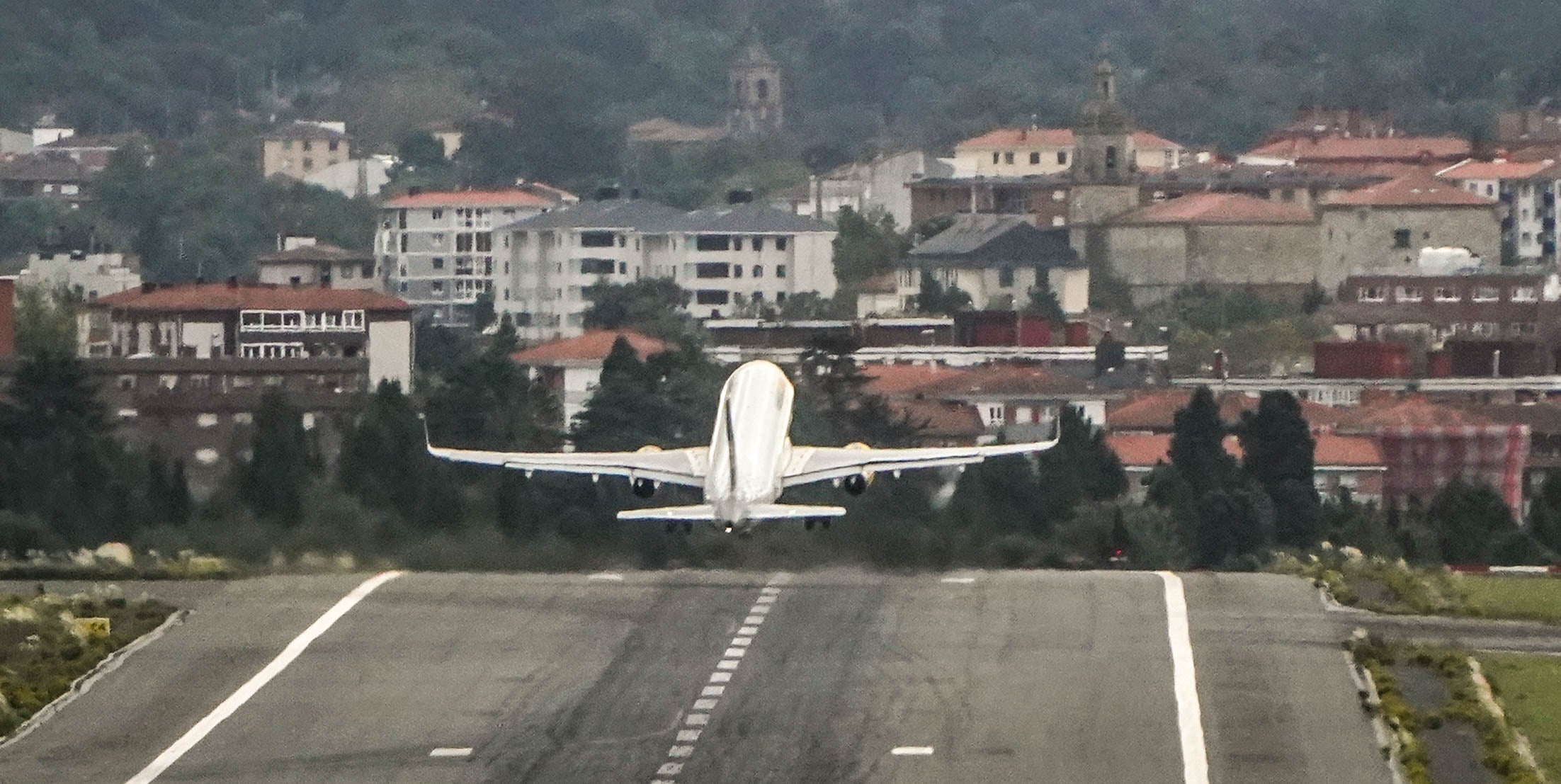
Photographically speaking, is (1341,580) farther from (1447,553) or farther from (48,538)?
(1447,553)

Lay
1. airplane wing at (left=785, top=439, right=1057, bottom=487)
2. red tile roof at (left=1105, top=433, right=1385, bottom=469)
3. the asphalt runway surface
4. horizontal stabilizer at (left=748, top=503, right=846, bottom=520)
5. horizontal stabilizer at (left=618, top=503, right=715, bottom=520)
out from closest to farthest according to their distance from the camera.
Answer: the asphalt runway surface
horizontal stabilizer at (left=748, top=503, right=846, bottom=520)
horizontal stabilizer at (left=618, top=503, right=715, bottom=520)
airplane wing at (left=785, top=439, right=1057, bottom=487)
red tile roof at (left=1105, top=433, right=1385, bottom=469)

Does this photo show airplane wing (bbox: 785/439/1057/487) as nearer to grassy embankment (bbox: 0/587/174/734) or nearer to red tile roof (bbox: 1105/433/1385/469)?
grassy embankment (bbox: 0/587/174/734)

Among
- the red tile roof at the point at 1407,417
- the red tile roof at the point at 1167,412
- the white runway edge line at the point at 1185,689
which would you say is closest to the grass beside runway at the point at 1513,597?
the white runway edge line at the point at 1185,689

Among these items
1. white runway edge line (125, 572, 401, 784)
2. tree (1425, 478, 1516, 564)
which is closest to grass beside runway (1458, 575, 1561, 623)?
white runway edge line (125, 572, 401, 784)

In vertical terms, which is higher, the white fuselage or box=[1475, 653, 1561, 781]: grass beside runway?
the white fuselage

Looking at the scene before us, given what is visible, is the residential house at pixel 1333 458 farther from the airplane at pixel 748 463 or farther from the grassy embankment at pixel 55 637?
the grassy embankment at pixel 55 637

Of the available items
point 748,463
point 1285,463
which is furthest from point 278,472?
point 1285,463

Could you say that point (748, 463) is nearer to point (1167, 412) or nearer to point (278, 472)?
point (278, 472)

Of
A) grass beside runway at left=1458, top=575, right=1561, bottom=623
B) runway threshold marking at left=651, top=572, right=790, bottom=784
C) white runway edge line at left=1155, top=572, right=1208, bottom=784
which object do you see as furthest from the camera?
grass beside runway at left=1458, top=575, right=1561, bottom=623
